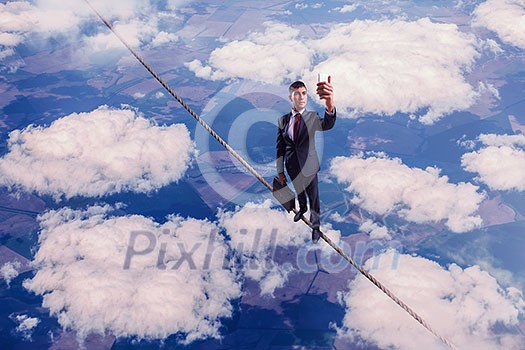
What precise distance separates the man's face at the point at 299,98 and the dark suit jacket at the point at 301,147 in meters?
0.24

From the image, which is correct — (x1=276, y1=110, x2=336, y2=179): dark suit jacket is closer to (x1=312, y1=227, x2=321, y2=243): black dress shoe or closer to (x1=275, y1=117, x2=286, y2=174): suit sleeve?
(x1=275, y1=117, x2=286, y2=174): suit sleeve

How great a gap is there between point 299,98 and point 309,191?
1.97 metres

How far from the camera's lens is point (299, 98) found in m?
7.11

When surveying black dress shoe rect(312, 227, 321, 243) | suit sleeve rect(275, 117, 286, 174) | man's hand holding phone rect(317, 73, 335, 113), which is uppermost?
man's hand holding phone rect(317, 73, 335, 113)

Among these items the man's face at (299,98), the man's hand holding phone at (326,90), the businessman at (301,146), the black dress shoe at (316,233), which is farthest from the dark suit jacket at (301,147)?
the black dress shoe at (316,233)

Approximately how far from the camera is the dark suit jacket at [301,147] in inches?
294

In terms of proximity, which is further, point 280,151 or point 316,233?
point 316,233

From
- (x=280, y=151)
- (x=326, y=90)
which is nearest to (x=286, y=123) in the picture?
(x=280, y=151)

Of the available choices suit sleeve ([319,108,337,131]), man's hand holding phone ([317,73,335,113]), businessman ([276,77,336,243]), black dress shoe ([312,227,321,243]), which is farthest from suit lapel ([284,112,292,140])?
black dress shoe ([312,227,321,243])

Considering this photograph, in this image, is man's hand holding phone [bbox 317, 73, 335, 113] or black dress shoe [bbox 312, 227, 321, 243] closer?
man's hand holding phone [bbox 317, 73, 335, 113]

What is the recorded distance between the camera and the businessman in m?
7.21

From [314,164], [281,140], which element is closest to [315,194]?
[314,164]

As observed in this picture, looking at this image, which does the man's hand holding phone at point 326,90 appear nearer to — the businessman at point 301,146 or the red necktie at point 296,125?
the businessman at point 301,146

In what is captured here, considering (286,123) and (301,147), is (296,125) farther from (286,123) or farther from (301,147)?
(301,147)
